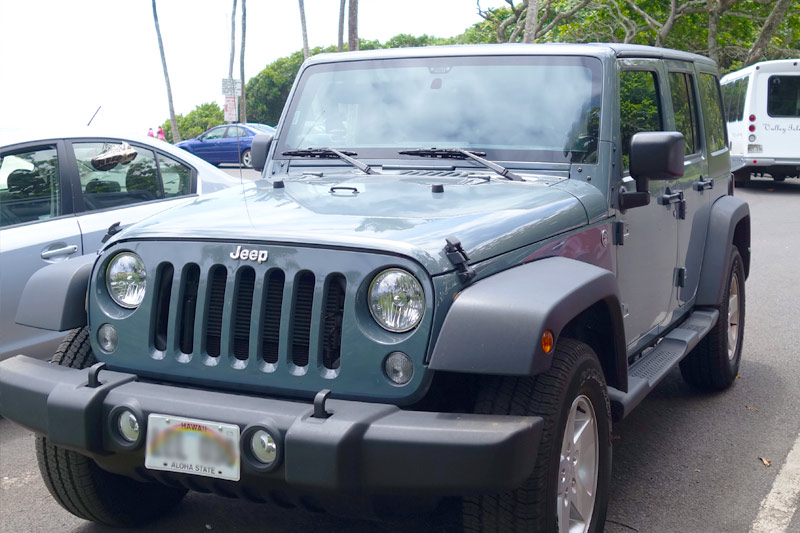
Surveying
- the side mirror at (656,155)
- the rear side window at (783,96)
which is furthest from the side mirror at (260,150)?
→ the rear side window at (783,96)

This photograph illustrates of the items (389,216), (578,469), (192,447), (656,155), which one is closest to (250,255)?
(389,216)

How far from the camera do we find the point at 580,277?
10.1 ft

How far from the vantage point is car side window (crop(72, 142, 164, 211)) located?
563 centimetres

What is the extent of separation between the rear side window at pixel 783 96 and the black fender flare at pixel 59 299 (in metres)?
18.3

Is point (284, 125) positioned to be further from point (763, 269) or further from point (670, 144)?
point (763, 269)

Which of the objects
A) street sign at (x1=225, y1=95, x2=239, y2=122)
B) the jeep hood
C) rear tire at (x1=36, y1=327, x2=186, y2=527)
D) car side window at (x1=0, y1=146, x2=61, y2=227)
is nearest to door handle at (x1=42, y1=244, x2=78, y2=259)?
car side window at (x1=0, y1=146, x2=61, y2=227)

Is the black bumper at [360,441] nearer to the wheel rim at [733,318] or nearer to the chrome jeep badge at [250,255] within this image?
the chrome jeep badge at [250,255]

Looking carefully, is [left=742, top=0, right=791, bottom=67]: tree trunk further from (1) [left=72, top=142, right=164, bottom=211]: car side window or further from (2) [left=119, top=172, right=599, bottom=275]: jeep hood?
(2) [left=119, top=172, right=599, bottom=275]: jeep hood

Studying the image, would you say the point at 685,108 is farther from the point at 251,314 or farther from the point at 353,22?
the point at 353,22

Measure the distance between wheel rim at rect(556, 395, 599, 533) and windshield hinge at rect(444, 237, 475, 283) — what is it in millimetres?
571

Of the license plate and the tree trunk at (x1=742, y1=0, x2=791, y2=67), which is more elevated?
the tree trunk at (x1=742, y1=0, x2=791, y2=67)

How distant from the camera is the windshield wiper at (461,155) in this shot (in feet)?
12.8

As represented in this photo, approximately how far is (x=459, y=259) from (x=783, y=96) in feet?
60.5

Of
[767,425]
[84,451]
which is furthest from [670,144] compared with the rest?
[84,451]
